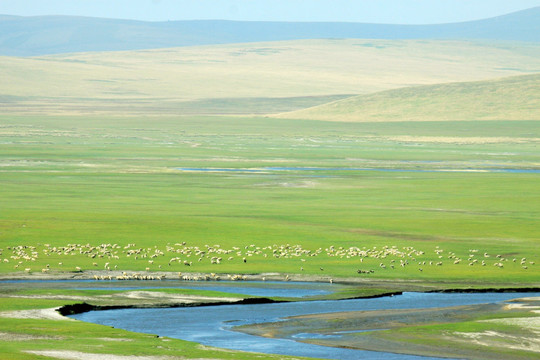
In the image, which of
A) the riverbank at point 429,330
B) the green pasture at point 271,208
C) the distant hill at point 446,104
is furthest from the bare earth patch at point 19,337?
the distant hill at point 446,104

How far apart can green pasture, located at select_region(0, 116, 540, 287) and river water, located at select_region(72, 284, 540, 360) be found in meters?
3.01

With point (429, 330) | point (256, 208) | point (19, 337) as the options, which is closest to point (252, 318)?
point (429, 330)

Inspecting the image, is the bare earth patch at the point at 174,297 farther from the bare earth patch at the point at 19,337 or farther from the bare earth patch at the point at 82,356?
the bare earth patch at the point at 82,356

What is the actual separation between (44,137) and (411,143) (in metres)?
32.9

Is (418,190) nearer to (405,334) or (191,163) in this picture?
(191,163)

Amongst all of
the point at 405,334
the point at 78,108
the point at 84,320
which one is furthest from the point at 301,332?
the point at 78,108

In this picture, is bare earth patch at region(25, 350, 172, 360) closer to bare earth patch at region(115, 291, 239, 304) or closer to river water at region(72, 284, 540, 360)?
river water at region(72, 284, 540, 360)

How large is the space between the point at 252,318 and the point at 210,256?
29.3 ft

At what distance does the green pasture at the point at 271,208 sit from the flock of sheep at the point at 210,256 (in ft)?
0.20

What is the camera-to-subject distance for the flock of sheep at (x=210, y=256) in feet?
99.6

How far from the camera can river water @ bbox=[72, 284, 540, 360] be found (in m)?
20.5

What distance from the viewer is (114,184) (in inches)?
2234

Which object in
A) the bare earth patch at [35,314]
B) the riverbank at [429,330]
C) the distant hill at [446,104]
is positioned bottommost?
the riverbank at [429,330]

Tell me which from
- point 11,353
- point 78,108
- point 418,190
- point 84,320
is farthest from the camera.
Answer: point 78,108
